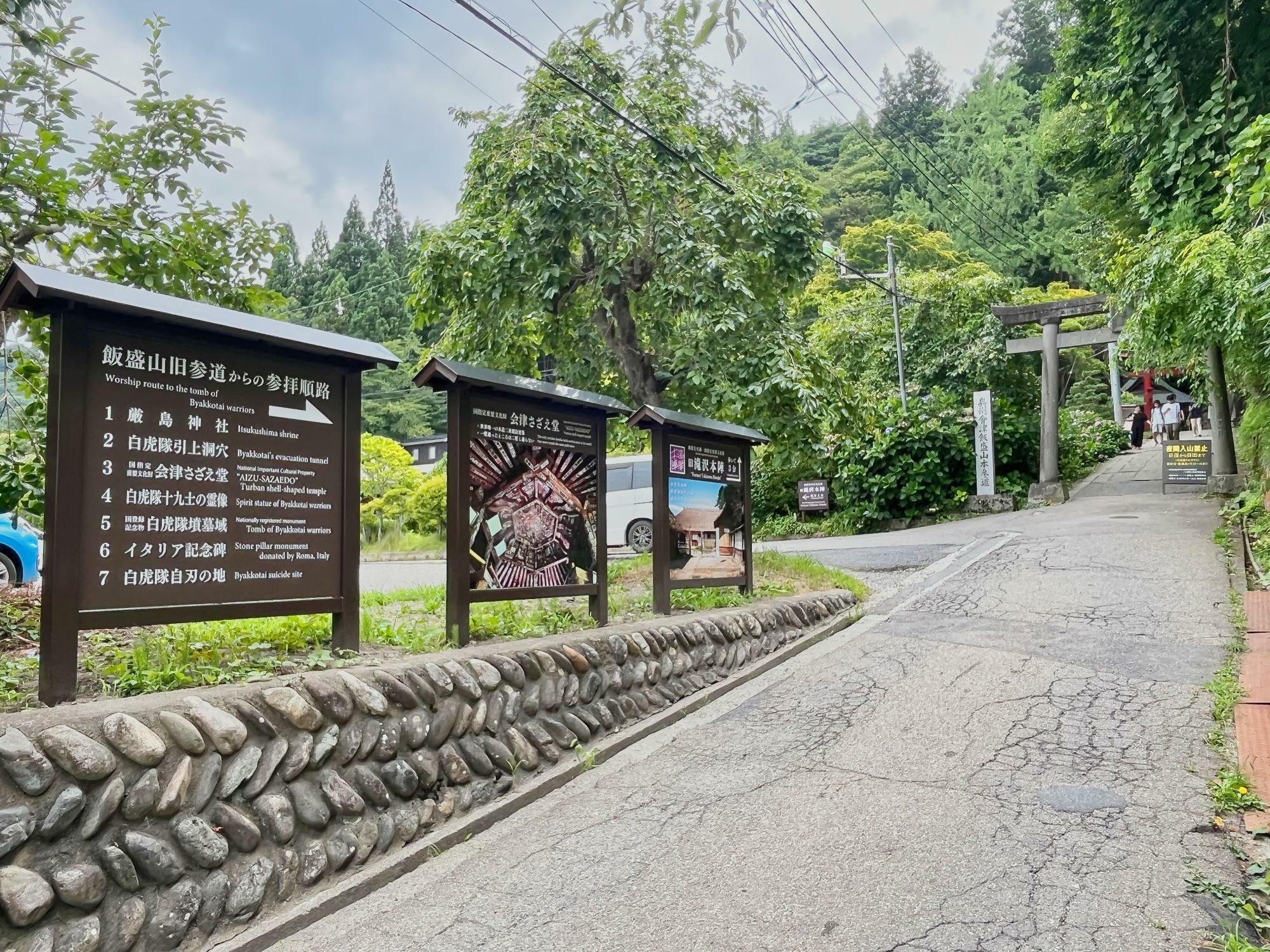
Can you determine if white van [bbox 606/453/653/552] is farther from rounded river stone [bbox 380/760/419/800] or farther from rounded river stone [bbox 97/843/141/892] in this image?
rounded river stone [bbox 97/843/141/892]

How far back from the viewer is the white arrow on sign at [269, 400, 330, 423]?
4277 mm

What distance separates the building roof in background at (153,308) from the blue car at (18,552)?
7333mm

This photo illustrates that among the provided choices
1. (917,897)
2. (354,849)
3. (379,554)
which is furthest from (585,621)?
(379,554)

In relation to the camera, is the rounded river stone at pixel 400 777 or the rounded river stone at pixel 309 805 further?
the rounded river stone at pixel 400 777

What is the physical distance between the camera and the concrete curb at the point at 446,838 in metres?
3.21

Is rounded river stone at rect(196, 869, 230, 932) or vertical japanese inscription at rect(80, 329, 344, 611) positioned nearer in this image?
rounded river stone at rect(196, 869, 230, 932)

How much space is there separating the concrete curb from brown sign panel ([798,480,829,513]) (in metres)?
12.0

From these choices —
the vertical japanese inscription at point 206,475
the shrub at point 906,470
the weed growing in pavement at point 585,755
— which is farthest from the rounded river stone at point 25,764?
the shrub at point 906,470

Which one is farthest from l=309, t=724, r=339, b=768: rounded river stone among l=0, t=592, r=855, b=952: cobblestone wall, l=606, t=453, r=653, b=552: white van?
l=606, t=453, r=653, b=552: white van

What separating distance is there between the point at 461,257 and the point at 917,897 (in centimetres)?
841

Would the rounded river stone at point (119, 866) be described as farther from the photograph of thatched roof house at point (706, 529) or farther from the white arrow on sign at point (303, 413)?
the photograph of thatched roof house at point (706, 529)

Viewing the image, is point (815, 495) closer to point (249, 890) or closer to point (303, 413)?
point (303, 413)

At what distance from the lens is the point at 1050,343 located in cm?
1859

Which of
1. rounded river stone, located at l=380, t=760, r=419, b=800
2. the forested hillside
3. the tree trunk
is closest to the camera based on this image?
rounded river stone, located at l=380, t=760, r=419, b=800
